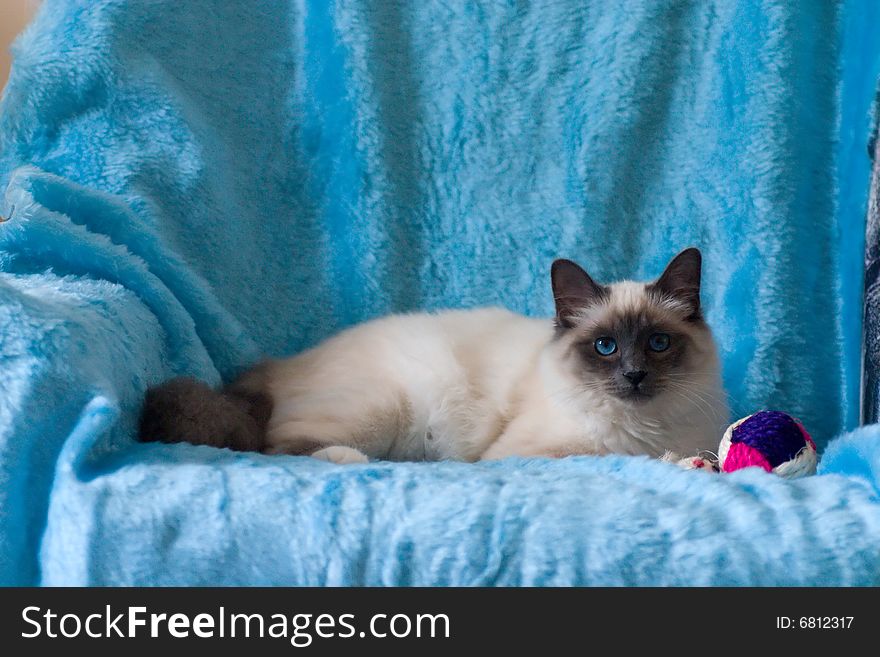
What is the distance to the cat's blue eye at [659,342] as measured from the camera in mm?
1854

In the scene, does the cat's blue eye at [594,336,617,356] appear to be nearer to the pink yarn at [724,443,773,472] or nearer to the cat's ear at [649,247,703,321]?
the cat's ear at [649,247,703,321]

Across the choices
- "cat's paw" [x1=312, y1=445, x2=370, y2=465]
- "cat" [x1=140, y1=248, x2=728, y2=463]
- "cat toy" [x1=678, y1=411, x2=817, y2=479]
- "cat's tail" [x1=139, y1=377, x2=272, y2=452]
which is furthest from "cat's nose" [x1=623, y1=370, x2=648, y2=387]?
"cat's tail" [x1=139, y1=377, x2=272, y2=452]

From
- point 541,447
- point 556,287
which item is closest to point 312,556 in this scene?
point 541,447

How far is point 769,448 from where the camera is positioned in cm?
162

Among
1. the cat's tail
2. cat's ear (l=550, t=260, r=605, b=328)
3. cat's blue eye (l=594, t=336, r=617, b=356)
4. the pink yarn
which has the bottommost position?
the pink yarn

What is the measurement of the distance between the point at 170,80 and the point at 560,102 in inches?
41.2

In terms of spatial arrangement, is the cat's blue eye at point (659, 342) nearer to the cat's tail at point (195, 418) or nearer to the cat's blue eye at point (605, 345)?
the cat's blue eye at point (605, 345)

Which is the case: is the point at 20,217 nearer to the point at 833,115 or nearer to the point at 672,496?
the point at 672,496

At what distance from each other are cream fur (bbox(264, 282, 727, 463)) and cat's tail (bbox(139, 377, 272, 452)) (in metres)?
0.09

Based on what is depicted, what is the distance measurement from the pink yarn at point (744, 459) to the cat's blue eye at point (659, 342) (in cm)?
29

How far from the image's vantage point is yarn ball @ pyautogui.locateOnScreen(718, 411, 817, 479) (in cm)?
161

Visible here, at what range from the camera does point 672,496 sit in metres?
1.36

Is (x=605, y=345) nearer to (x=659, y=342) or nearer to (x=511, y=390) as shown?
(x=659, y=342)

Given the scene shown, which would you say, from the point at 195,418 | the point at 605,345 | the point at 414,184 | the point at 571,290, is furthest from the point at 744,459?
the point at 414,184
